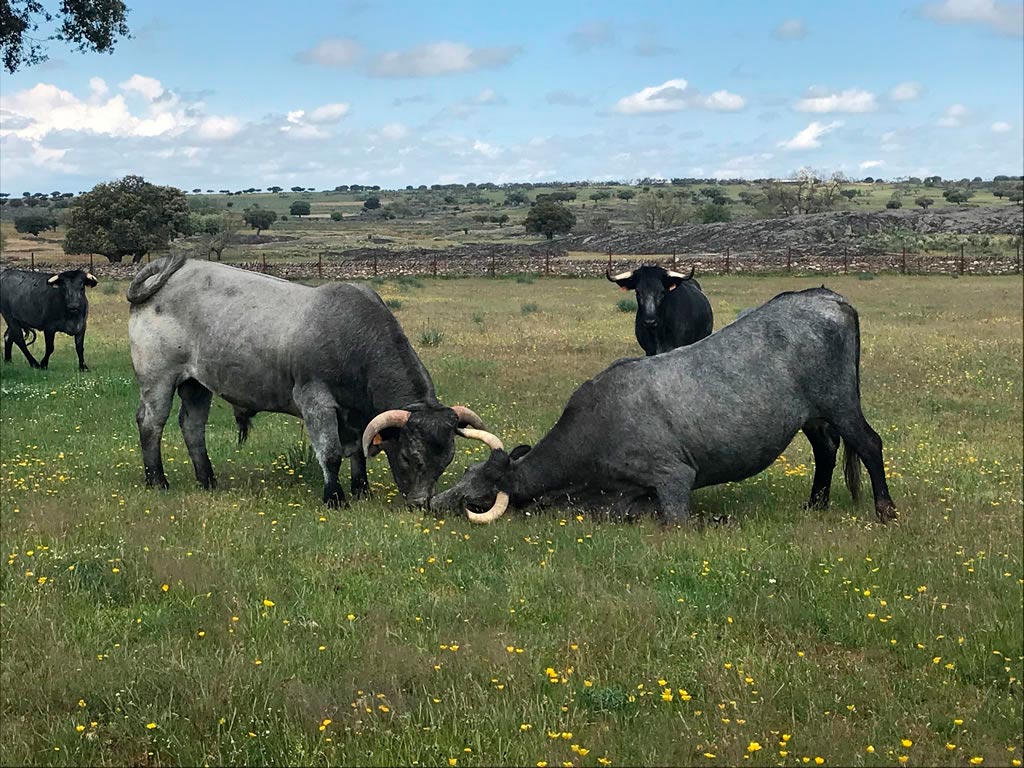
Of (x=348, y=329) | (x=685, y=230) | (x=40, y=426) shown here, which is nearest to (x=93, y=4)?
(x=40, y=426)

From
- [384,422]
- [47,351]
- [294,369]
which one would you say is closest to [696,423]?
[384,422]

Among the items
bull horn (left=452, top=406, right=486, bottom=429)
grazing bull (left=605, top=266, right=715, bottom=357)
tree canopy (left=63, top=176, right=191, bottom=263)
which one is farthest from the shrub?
tree canopy (left=63, top=176, right=191, bottom=263)

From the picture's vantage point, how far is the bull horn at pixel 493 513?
930 cm

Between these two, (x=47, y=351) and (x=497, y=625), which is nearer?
(x=497, y=625)

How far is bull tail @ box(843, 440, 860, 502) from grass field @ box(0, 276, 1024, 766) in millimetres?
234

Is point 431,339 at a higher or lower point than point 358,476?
higher

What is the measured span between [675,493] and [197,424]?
5614 millimetres

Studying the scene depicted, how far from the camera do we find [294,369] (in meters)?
10.6

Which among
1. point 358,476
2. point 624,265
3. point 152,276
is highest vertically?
point 152,276

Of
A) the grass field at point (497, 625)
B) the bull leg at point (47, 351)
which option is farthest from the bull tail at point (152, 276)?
the bull leg at point (47, 351)

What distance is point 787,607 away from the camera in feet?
22.5

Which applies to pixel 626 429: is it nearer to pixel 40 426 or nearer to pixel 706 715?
pixel 706 715

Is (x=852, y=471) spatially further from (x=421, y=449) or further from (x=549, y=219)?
(x=549, y=219)

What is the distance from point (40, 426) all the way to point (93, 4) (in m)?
10.0
